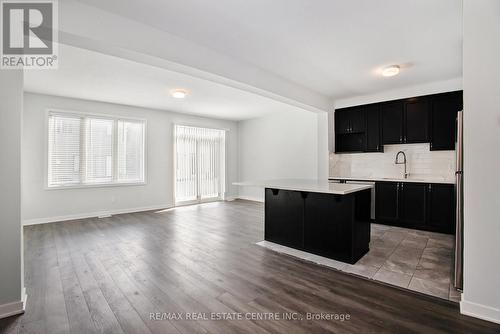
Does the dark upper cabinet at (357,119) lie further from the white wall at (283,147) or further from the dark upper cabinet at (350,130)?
the white wall at (283,147)

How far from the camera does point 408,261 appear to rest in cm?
298

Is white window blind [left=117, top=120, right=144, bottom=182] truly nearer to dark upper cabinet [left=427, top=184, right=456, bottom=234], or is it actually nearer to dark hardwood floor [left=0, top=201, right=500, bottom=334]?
dark hardwood floor [left=0, top=201, right=500, bottom=334]

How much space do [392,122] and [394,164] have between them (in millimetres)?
886

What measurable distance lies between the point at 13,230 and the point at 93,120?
4345 mm

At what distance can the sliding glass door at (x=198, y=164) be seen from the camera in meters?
7.09

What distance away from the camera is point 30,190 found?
4.86 meters

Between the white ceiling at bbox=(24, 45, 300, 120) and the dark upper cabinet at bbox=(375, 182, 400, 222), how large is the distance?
312cm

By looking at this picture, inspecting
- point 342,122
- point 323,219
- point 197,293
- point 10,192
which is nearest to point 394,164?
point 342,122

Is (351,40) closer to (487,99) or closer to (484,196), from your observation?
(487,99)

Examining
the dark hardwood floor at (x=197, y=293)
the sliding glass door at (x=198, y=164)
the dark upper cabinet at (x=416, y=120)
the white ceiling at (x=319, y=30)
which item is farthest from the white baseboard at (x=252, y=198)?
the white ceiling at (x=319, y=30)

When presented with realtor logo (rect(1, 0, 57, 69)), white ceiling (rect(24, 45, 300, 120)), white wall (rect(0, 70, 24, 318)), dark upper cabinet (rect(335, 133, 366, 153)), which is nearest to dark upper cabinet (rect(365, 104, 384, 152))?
dark upper cabinet (rect(335, 133, 366, 153))

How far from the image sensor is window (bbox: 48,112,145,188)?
516 cm

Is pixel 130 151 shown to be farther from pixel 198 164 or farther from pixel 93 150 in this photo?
pixel 198 164

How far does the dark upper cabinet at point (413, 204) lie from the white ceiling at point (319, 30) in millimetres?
2001
